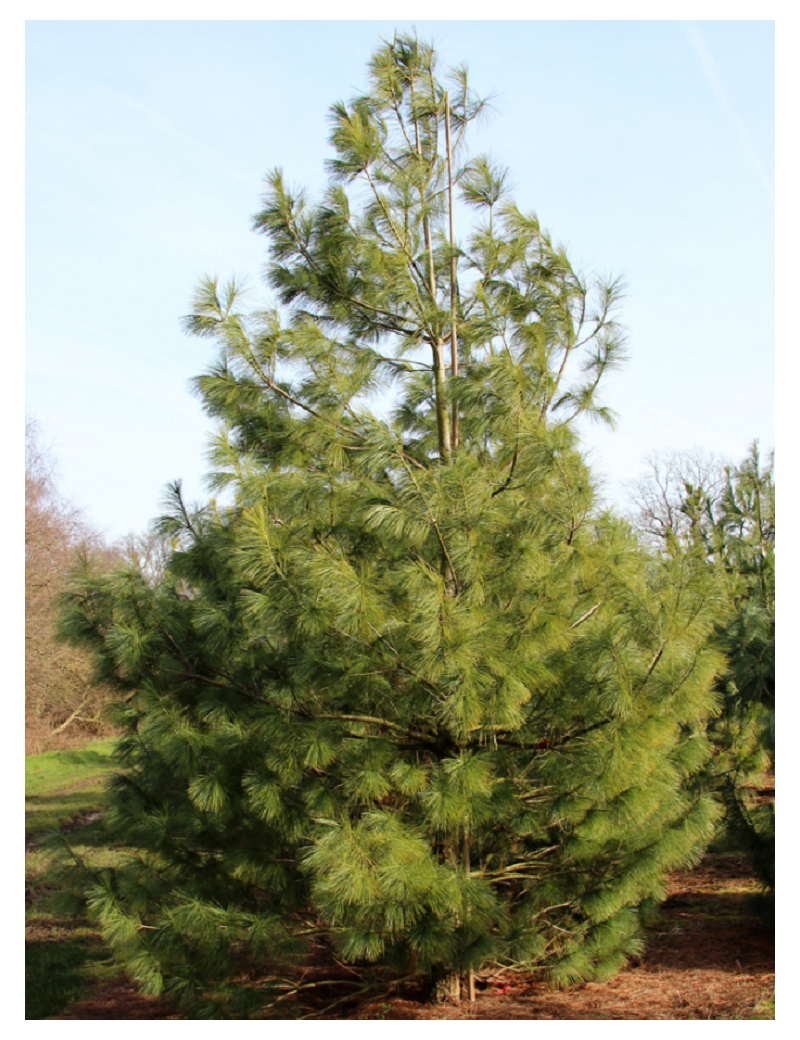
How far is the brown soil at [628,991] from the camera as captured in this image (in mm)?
4590

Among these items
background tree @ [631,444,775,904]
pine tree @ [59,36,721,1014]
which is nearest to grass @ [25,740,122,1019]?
pine tree @ [59,36,721,1014]

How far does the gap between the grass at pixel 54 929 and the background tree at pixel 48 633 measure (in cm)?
262

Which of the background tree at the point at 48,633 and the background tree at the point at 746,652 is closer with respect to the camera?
the background tree at the point at 746,652

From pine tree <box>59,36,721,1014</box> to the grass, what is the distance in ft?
5.02

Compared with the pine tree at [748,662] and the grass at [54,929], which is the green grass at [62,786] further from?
the pine tree at [748,662]

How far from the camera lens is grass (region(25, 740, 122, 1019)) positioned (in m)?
5.96

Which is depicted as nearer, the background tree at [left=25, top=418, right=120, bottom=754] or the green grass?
the green grass

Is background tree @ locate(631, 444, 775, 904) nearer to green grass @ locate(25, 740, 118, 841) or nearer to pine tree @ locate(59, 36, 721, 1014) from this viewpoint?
pine tree @ locate(59, 36, 721, 1014)

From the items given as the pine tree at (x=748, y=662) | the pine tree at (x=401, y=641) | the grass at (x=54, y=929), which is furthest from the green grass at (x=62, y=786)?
the pine tree at (x=748, y=662)

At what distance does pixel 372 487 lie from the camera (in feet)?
13.6

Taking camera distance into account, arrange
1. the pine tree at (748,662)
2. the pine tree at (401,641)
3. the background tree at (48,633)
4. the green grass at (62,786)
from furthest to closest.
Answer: the background tree at (48,633), the green grass at (62,786), the pine tree at (748,662), the pine tree at (401,641)

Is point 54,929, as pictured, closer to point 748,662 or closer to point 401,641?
point 401,641
